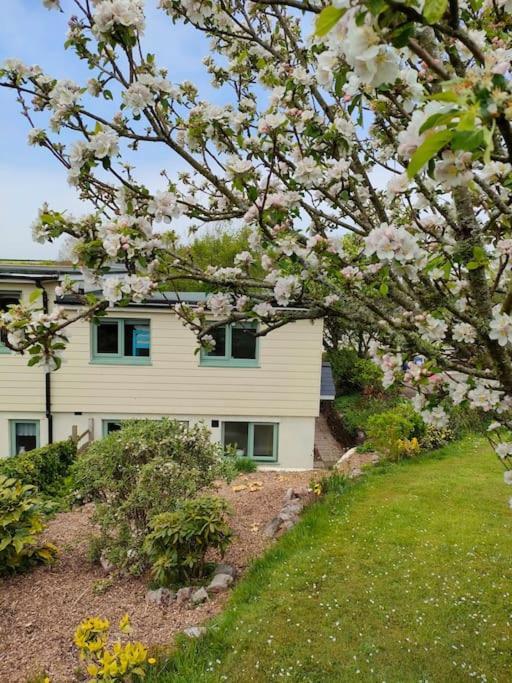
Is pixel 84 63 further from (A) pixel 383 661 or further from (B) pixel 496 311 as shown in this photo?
(A) pixel 383 661

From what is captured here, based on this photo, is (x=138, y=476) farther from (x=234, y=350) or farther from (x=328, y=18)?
(x=328, y=18)


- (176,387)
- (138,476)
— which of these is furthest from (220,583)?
(176,387)

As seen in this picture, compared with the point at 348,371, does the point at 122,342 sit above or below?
above

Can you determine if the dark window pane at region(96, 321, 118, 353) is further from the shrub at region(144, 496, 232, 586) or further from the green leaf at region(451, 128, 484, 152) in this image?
the green leaf at region(451, 128, 484, 152)

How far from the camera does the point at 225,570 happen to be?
17.5 ft

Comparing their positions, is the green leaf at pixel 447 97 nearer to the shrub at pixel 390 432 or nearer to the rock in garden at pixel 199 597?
the rock in garden at pixel 199 597

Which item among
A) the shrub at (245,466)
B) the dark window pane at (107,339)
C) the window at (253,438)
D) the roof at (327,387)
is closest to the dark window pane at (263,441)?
the window at (253,438)

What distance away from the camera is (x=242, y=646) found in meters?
3.84

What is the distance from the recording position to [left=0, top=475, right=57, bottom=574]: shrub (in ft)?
17.3

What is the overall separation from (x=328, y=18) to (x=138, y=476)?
17.5 ft

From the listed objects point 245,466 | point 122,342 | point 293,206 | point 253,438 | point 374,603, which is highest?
point 293,206

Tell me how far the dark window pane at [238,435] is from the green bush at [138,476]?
182 inches

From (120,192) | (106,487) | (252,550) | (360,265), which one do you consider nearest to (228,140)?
Answer: (120,192)

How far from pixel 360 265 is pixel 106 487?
4.49 m
